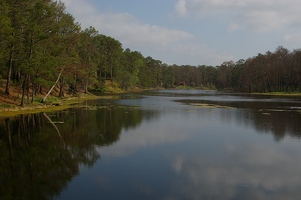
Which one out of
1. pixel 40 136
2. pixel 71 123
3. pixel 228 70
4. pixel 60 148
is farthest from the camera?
pixel 228 70

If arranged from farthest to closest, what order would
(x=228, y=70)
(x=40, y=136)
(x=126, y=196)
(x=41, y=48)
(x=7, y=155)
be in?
(x=228, y=70)
(x=41, y=48)
(x=40, y=136)
(x=7, y=155)
(x=126, y=196)

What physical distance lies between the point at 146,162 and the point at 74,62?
43.4 metres

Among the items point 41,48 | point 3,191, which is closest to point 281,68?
point 41,48

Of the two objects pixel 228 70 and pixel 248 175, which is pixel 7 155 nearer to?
pixel 248 175

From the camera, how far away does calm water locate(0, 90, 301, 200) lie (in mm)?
11258

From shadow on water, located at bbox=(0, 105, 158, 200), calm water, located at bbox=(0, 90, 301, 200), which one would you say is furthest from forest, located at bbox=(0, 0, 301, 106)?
calm water, located at bbox=(0, 90, 301, 200)

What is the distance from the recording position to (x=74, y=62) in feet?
180

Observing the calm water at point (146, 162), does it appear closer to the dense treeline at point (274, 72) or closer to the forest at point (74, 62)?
the forest at point (74, 62)

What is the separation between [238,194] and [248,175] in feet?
8.36

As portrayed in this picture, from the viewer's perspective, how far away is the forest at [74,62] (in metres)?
34.2

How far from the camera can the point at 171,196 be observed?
10.7 metres

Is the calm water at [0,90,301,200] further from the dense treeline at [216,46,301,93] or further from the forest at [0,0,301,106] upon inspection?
the dense treeline at [216,46,301,93]

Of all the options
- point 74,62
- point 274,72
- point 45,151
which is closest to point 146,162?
point 45,151

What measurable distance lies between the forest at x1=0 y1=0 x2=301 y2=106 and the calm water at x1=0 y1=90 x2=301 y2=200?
42.0 feet
